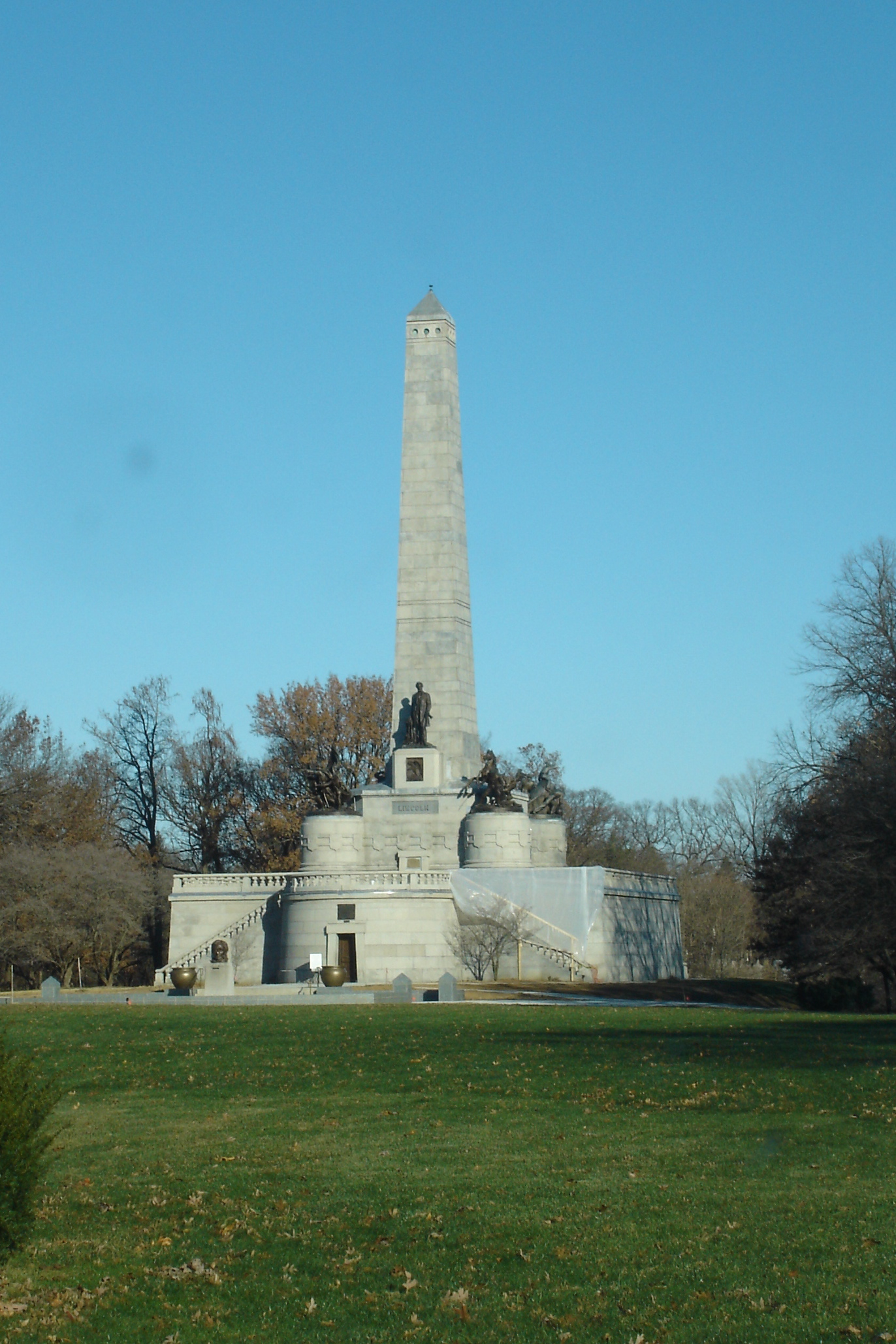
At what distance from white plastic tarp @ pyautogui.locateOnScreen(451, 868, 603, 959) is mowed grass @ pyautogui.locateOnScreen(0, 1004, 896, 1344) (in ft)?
105

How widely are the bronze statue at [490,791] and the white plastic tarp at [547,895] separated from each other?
3.16m

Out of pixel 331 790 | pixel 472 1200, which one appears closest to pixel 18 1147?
pixel 472 1200

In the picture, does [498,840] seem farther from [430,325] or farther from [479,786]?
[430,325]

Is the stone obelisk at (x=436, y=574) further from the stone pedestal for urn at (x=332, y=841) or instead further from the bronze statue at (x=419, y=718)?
the stone pedestal for urn at (x=332, y=841)

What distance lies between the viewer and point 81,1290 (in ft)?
31.2

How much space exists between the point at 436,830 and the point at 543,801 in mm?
4756

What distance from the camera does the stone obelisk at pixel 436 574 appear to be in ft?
193

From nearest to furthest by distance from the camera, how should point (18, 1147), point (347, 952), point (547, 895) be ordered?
point (18, 1147) → point (347, 952) → point (547, 895)

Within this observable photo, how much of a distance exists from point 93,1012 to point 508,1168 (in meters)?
22.6

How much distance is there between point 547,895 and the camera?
53750 millimetres

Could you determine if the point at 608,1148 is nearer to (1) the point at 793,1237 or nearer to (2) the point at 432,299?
(1) the point at 793,1237

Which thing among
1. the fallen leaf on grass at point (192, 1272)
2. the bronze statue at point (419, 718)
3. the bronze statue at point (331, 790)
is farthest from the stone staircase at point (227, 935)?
the fallen leaf on grass at point (192, 1272)

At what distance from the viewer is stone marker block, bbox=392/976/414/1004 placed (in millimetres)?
38031

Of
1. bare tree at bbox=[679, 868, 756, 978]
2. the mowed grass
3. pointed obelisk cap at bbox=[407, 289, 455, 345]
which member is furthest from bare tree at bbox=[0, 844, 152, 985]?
the mowed grass
